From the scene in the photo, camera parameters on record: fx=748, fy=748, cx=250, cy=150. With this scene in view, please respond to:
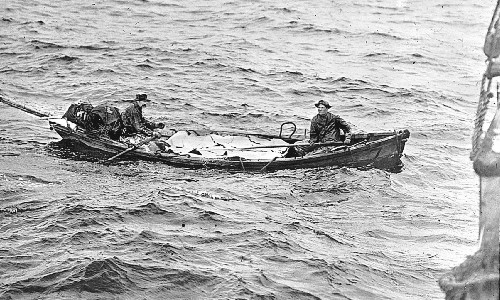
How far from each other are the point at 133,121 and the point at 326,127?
4750mm

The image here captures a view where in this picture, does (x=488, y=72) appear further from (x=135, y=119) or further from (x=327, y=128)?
(x=135, y=119)

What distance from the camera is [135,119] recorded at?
18359 millimetres

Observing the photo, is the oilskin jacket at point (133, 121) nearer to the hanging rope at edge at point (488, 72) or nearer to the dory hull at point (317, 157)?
the dory hull at point (317, 157)

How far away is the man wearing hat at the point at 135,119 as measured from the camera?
1830 centimetres

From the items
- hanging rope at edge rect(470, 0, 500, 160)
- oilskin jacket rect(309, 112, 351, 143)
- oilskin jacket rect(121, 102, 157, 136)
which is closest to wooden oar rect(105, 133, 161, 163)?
oilskin jacket rect(121, 102, 157, 136)

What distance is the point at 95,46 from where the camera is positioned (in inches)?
1207

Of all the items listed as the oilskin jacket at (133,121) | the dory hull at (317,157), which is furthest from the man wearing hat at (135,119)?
the dory hull at (317,157)

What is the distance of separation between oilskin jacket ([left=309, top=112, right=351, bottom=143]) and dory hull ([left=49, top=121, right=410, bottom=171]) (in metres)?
0.47

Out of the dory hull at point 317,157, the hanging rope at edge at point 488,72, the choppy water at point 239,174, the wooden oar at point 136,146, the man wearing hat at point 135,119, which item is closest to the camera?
the hanging rope at edge at point 488,72

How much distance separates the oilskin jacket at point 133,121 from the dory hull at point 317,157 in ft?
2.66

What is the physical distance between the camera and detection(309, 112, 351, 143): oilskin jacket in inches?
682

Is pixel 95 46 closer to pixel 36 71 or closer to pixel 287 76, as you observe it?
pixel 36 71

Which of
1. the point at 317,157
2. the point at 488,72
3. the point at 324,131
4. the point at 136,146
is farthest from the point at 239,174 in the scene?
the point at 488,72

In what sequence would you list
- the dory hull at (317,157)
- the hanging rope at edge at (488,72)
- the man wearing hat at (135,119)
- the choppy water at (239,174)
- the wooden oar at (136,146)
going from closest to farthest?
the hanging rope at edge at (488,72), the choppy water at (239,174), the dory hull at (317,157), the wooden oar at (136,146), the man wearing hat at (135,119)
